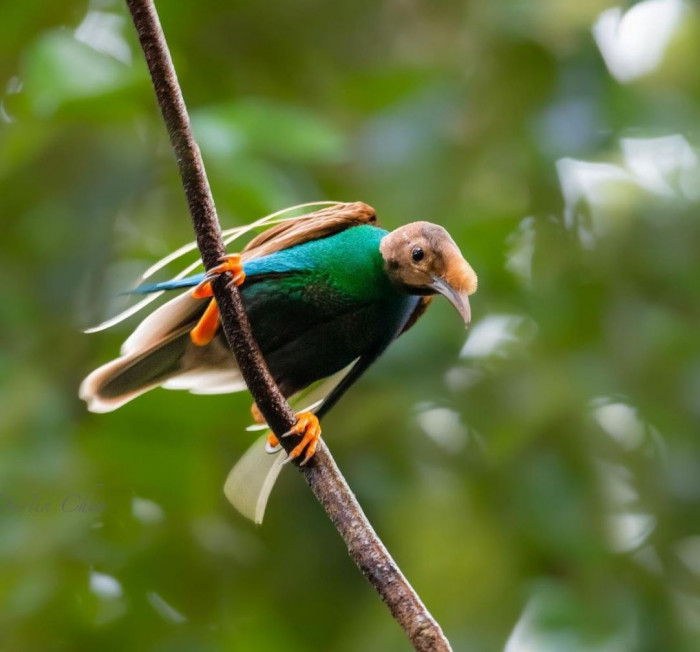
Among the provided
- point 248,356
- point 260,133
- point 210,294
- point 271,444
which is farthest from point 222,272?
point 260,133

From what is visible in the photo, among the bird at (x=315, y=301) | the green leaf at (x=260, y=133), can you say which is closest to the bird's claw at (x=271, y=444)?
the bird at (x=315, y=301)

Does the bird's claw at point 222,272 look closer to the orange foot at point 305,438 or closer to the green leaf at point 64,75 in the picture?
the orange foot at point 305,438

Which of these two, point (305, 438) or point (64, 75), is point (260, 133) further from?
point (305, 438)

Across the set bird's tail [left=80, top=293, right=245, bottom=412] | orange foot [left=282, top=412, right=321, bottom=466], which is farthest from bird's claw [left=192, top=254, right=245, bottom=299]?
orange foot [left=282, top=412, right=321, bottom=466]

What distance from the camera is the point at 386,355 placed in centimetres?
483

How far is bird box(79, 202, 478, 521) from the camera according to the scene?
3.51 meters

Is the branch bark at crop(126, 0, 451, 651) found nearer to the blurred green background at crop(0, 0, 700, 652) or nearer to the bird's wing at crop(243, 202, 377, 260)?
the bird's wing at crop(243, 202, 377, 260)

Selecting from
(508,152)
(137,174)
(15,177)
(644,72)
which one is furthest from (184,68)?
(644,72)

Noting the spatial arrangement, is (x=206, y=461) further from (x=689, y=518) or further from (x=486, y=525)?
(x=689, y=518)

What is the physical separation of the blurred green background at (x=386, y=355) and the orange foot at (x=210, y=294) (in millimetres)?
667

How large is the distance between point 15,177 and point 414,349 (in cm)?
187

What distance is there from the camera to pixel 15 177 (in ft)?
16.5

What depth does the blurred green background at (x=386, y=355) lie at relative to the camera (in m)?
4.47

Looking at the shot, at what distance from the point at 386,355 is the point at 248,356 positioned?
1949 mm
